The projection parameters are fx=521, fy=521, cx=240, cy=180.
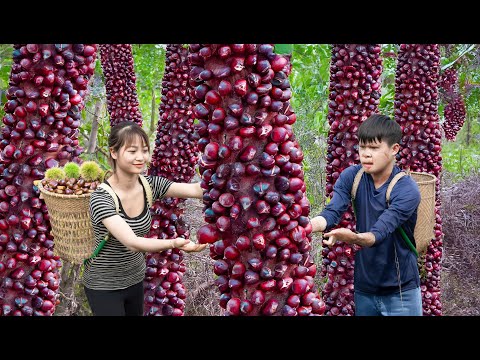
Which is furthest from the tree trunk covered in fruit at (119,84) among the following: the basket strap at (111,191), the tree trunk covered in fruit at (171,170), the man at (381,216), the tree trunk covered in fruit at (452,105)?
the tree trunk covered in fruit at (452,105)

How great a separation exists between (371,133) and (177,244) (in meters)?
1.07

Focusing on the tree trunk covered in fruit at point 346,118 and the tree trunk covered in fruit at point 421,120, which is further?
the tree trunk covered in fruit at point 421,120

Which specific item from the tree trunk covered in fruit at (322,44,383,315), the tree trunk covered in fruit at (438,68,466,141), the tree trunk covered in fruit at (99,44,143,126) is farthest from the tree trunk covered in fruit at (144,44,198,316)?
the tree trunk covered in fruit at (438,68,466,141)

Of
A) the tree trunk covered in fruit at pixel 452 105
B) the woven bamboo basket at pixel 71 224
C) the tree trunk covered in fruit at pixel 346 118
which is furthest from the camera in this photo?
the tree trunk covered in fruit at pixel 452 105

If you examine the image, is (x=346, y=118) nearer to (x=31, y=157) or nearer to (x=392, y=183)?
(x=392, y=183)

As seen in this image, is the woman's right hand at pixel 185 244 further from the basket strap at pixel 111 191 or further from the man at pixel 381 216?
the man at pixel 381 216

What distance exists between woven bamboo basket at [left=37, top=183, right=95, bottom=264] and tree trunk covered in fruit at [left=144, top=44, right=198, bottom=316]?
0.93m

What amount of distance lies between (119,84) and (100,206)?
1954 millimetres

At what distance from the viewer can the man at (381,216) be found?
7.88ft

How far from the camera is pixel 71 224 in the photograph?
7.35 ft

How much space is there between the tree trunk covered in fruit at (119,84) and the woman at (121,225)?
1495mm

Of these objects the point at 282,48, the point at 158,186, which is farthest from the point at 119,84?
the point at 282,48
